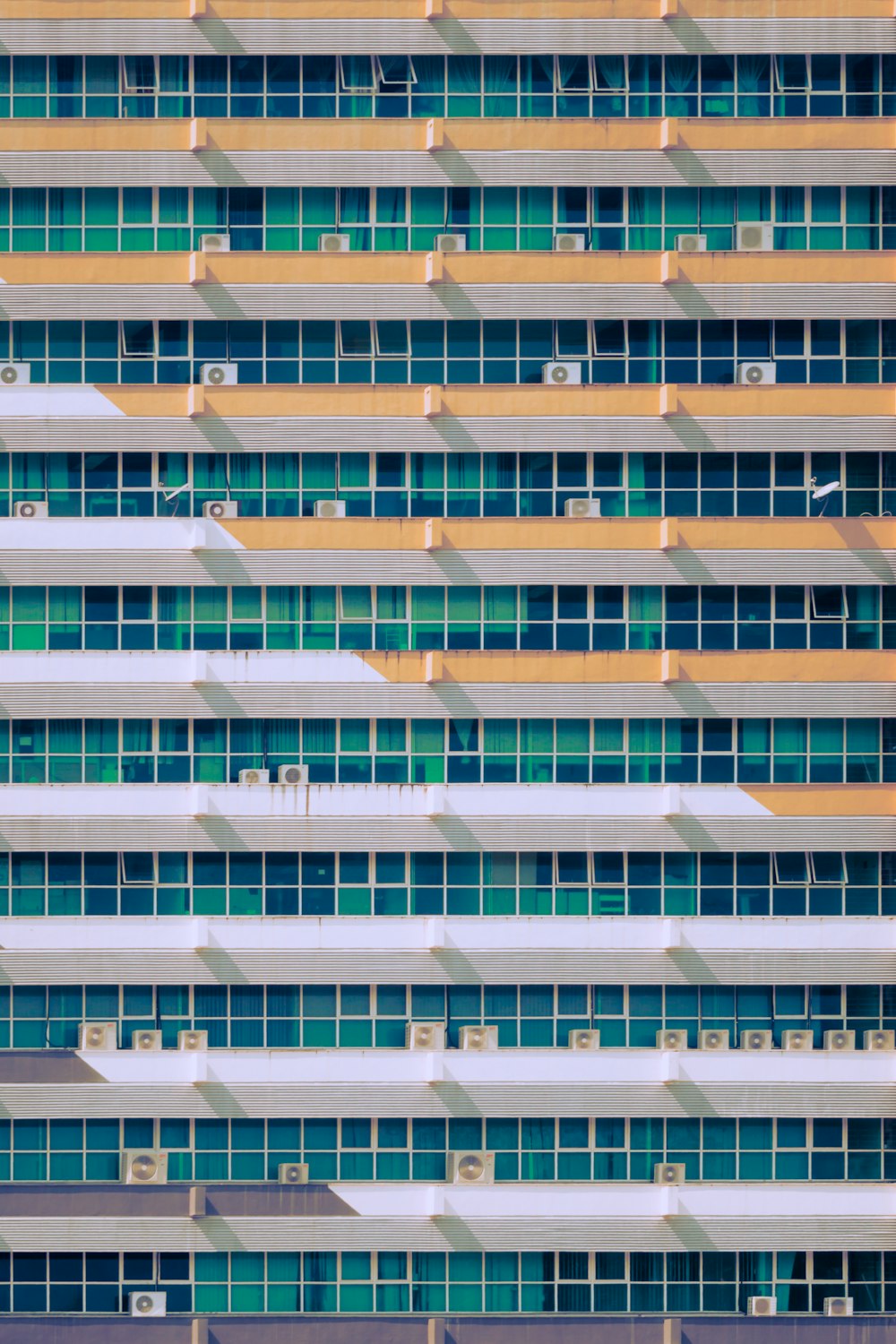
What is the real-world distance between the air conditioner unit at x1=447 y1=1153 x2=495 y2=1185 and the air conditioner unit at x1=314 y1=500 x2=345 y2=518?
14490 millimetres

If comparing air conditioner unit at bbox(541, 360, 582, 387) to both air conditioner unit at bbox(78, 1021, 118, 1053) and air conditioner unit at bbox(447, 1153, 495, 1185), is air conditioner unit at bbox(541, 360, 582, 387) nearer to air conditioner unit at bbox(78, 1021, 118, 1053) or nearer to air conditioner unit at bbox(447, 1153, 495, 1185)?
air conditioner unit at bbox(447, 1153, 495, 1185)

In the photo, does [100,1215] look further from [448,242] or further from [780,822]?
[448,242]

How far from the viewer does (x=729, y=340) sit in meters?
28.6

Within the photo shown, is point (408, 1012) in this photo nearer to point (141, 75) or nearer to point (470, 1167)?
point (470, 1167)

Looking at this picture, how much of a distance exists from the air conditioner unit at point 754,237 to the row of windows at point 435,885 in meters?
13.8

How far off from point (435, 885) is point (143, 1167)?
8.93 metres

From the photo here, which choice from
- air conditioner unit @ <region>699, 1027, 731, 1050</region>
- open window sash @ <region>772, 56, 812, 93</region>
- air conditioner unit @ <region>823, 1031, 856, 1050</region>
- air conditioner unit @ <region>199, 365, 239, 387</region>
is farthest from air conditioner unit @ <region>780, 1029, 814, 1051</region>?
open window sash @ <region>772, 56, 812, 93</region>

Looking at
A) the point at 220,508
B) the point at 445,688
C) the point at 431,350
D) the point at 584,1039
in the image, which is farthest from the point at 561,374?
the point at 584,1039

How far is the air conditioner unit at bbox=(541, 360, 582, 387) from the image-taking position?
92.7ft

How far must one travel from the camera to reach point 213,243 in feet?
93.3

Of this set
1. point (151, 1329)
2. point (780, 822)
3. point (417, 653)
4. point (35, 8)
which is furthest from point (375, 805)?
point (35, 8)

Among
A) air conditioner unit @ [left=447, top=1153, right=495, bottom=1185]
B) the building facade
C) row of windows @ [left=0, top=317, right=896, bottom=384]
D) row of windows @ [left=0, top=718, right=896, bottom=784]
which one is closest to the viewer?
the building facade

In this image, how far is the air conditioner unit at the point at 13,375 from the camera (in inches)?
1117

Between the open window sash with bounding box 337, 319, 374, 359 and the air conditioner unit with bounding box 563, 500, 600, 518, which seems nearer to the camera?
the air conditioner unit with bounding box 563, 500, 600, 518
